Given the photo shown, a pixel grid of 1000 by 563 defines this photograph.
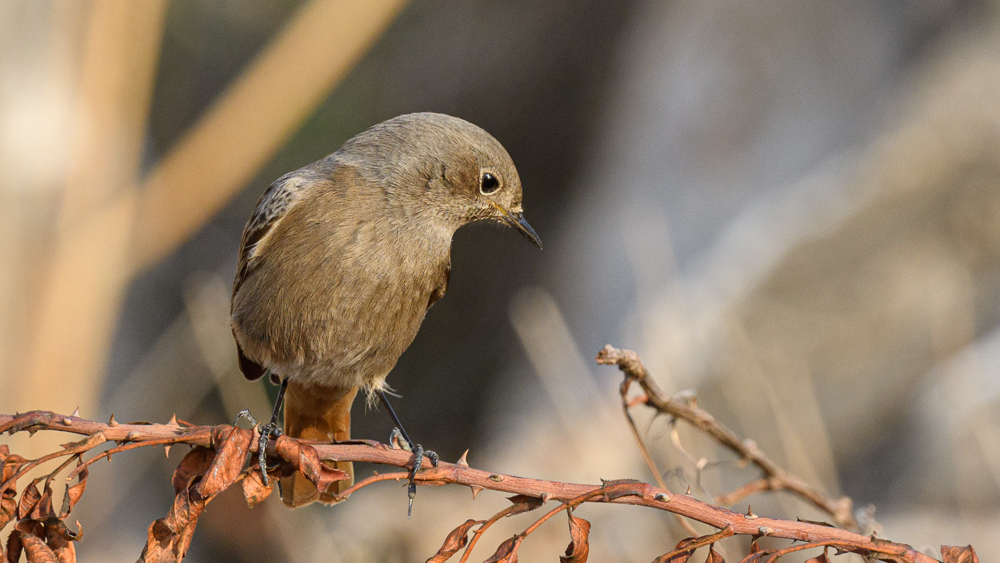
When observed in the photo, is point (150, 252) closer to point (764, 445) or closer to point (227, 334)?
point (227, 334)

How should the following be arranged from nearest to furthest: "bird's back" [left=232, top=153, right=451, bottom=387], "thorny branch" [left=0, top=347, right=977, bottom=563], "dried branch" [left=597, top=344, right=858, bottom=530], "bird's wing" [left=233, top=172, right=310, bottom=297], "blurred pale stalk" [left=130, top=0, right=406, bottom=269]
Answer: "thorny branch" [left=0, top=347, right=977, bottom=563], "dried branch" [left=597, top=344, right=858, bottom=530], "bird's back" [left=232, top=153, right=451, bottom=387], "bird's wing" [left=233, top=172, right=310, bottom=297], "blurred pale stalk" [left=130, top=0, right=406, bottom=269]

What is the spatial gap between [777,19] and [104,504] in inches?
225

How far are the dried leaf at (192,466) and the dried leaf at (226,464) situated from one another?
0.04 metres

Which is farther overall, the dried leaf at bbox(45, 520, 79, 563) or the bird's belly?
the bird's belly

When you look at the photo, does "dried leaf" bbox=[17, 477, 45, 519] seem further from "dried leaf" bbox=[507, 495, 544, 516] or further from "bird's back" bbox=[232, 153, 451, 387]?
"bird's back" bbox=[232, 153, 451, 387]

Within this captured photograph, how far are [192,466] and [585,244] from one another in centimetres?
449

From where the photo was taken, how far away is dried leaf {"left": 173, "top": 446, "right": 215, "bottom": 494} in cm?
155

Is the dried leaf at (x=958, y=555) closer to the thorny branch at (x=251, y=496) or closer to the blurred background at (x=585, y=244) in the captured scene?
the thorny branch at (x=251, y=496)

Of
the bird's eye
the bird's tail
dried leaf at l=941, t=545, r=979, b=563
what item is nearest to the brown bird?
the bird's eye

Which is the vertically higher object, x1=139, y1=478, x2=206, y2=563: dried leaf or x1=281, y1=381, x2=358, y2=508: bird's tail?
x1=281, y1=381, x2=358, y2=508: bird's tail

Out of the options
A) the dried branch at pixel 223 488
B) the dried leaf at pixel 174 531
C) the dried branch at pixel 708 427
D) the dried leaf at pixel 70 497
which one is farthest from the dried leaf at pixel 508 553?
the dried leaf at pixel 70 497

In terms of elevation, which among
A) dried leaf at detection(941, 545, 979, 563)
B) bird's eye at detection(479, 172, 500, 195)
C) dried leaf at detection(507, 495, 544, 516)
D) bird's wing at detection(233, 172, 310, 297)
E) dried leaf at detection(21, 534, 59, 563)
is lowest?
dried leaf at detection(941, 545, 979, 563)

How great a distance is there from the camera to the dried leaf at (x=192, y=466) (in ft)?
5.08

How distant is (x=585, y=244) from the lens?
586cm
